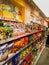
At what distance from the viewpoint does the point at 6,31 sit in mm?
2402

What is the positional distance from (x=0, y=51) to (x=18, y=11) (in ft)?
9.29

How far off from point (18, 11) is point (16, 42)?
2.05 m

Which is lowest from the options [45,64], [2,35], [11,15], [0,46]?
[45,64]

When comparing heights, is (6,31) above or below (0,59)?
above

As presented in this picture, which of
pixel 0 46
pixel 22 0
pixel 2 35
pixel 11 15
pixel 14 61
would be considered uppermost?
pixel 22 0

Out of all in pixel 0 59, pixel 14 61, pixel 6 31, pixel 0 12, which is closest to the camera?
pixel 0 59

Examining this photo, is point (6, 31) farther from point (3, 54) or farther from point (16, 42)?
point (16, 42)

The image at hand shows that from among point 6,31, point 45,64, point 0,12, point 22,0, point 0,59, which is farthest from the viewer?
point 45,64

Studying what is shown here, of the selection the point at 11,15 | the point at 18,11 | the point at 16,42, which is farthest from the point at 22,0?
the point at 16,42

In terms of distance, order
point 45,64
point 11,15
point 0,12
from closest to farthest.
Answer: point 0,12 → point 11,15 → point 45,64

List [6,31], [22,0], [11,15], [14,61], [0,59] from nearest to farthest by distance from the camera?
[0,59], [6,31], [14,61], [11,15], [22,0]

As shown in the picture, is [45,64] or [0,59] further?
[45,64]

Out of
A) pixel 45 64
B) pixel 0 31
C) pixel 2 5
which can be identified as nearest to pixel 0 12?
pixel 2 5

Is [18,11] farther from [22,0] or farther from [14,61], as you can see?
[14,61]
